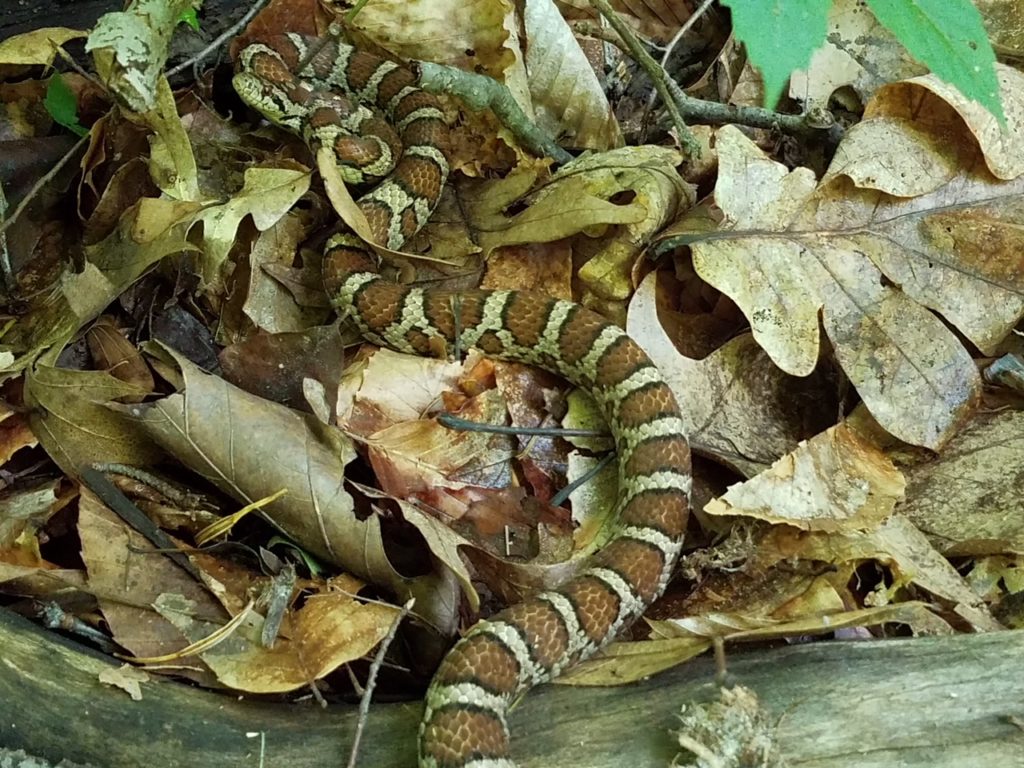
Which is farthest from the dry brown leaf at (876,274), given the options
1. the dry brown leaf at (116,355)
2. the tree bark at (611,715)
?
the dry brown leaf at (116,355)

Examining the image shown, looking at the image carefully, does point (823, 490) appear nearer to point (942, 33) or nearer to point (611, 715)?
point (611, 715)

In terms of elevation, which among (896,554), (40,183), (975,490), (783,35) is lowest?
(896,554)

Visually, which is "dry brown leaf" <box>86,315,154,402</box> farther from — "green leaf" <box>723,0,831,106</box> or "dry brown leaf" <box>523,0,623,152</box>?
"green leaf" <box>723,0,831,106</box>

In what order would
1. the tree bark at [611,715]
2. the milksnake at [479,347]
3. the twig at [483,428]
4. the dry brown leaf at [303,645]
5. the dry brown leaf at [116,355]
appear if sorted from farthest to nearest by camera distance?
the twig at [483,428] < the dry brown leaf at [116,355] < the milksnake at [479,347] < the dry brown leaf at [303,645] < the tree bark at [611,715]

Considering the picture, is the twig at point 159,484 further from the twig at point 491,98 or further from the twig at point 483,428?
the twig at point 491,98

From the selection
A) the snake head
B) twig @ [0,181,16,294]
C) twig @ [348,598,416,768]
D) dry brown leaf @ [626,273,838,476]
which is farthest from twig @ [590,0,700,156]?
twig @ [0,181,16,294]

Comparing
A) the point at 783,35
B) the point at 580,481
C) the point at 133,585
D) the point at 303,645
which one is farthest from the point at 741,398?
the point at 133,585
